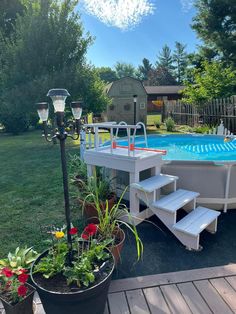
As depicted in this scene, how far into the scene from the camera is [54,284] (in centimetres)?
180

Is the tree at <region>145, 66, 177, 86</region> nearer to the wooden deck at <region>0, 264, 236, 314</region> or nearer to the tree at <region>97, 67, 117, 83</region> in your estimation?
the tree at <region>97, 67, 117, 83</region>

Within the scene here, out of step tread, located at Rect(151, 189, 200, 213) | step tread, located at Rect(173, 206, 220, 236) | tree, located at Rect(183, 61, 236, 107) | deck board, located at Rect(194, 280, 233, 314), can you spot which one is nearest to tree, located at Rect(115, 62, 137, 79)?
tree, located at Rect(183, 61, 236, 107)

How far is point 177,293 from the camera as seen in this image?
2080 mm

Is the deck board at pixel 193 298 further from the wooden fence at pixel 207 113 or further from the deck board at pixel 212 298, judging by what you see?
the wooden fence at pixel 207 113

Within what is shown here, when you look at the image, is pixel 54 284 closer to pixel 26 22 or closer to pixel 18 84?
pixel 18 84

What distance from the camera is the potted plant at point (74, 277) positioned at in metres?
1.66

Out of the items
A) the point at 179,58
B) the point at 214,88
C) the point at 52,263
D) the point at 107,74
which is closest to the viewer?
the point at 52,263

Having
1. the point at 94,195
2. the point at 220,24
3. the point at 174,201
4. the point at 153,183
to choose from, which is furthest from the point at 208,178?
the point at 220,24

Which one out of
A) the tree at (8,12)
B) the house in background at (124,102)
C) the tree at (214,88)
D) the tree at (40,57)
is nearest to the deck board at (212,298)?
the tree at (40,57)

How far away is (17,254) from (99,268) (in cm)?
78

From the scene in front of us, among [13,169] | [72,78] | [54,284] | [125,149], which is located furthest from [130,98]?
[54,284]

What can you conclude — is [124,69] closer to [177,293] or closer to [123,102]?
[123,102]

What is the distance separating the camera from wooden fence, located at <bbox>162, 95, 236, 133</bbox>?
989 cm

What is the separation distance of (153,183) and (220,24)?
16108 mm
